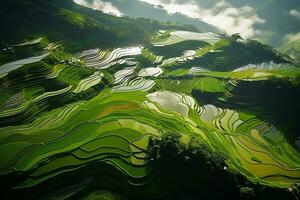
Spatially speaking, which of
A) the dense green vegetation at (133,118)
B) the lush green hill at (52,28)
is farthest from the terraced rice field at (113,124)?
the lush green hill at (52,28)

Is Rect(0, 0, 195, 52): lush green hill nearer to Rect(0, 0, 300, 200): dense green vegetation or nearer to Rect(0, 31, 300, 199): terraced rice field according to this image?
Rect(0, 0, 300, 200): dense green vegetation

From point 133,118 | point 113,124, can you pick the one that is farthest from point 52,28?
point 113,124

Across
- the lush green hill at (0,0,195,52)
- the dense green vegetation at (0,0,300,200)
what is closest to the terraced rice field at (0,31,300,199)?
the dense green vegetation at (0,0,300,200)

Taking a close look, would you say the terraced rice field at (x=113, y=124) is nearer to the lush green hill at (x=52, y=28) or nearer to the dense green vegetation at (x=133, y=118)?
the dense green vegetation at (x=133, y=118)

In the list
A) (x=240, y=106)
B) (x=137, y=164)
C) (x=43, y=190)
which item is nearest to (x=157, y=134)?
(x=137, y=164)

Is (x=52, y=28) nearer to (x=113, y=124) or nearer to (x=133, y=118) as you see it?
(x=133, y=118)
